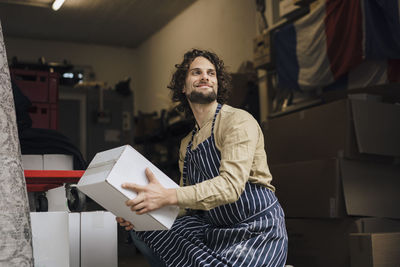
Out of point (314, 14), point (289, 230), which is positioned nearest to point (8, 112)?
point (289, 230)

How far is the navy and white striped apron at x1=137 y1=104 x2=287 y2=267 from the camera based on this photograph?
1568mm

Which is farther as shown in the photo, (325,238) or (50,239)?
(325,238)

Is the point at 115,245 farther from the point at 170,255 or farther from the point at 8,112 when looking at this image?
the point at 8,112

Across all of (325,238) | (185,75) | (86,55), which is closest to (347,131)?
(325,238)

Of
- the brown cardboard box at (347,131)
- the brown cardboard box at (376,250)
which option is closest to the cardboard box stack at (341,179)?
the brown cardboard box at (347,131)

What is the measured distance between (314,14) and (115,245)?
2.65 m

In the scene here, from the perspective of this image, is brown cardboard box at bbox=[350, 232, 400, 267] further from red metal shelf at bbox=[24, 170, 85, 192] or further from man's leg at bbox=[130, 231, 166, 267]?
red metal shelf at bbox=[24, 170, 85, 192]

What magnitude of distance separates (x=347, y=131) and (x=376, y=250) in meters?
0.69

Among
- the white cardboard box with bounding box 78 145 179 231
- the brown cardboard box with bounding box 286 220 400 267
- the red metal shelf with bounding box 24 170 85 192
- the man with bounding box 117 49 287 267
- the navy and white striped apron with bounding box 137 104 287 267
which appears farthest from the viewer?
the brown cardboard box with bounding box 286 220 400 267

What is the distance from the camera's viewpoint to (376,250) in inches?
90.6

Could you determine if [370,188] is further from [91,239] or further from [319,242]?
[91,239]

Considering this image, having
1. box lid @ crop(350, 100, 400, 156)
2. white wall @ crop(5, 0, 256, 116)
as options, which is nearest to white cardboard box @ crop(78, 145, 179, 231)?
box lid @ crop(350, 100, 400, 156)

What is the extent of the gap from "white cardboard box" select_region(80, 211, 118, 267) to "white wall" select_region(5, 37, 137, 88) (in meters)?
6.43

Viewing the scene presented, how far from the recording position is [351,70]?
3.73 metres
